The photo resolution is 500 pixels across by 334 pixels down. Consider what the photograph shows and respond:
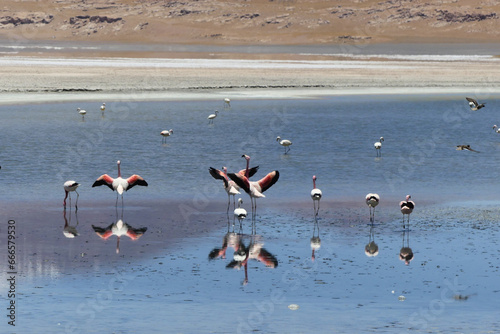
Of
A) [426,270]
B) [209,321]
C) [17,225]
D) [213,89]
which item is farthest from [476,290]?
[213,89]

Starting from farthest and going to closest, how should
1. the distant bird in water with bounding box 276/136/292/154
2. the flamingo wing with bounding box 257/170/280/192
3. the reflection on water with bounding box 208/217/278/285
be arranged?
the distant bird in water with bounding box 276/136/292/154 → the flamingo wing with bounding box 257/170/280/192 → the reflection on water with bounding box 208/217/278/285

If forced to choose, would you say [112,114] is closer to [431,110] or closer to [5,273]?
[431,110]

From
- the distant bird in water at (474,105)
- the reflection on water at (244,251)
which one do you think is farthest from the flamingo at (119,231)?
the distant bird in water at (474,105)

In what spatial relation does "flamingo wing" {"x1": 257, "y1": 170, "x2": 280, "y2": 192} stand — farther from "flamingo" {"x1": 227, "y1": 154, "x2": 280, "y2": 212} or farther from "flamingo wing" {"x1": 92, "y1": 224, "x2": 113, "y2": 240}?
"flamingo wing" {"x1": 92, "y1": 224, "x2": 113, "y2": 240}

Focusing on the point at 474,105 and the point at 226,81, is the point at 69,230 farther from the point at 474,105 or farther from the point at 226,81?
the point at 226,81

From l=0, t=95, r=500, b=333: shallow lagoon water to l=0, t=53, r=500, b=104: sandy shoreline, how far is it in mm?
17392

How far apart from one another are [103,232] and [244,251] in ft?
10.2

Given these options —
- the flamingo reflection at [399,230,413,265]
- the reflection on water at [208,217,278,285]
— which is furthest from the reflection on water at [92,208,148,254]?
the flamingo reflection at [399,230,413,265]

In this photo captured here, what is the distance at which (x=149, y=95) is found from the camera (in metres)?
54.3

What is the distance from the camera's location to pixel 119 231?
18.6 metres

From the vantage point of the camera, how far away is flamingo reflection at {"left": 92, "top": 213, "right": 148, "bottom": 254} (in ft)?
59.6

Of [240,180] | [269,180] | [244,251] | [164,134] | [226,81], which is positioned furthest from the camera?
[226,81]

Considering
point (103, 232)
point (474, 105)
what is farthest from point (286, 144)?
point (474, 105)

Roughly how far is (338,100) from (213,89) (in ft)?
33.4
